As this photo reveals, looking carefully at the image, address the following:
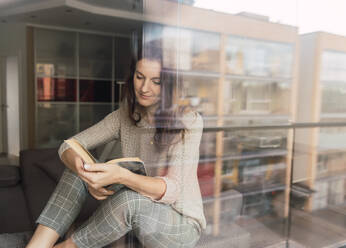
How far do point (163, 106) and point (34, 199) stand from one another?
492mm

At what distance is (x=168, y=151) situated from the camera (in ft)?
2.23

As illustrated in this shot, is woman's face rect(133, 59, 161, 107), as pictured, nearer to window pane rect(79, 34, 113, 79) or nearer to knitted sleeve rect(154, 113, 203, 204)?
knitted sleeve rect(154, 113, 203, 204)

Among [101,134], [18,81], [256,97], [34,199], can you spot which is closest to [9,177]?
[34,199]

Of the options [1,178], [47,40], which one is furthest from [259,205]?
[47,40]

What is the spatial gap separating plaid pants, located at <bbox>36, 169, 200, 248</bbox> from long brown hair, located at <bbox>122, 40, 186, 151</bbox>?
5.6 inches

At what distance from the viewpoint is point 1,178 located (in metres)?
1.11

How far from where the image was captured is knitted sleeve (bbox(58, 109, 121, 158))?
709mm

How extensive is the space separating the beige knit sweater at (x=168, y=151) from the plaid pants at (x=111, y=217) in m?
0.04

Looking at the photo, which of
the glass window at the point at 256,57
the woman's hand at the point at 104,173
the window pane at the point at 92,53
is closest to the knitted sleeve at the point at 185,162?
the woman's hand at the point at 104,173

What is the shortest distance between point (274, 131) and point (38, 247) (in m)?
0.76

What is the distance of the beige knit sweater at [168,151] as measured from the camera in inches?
26.5

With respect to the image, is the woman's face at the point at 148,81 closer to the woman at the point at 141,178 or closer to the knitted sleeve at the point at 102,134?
the woman at the point at 141,178

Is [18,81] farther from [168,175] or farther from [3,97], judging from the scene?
[168,175]

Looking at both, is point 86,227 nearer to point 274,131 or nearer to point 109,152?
point 109,152
